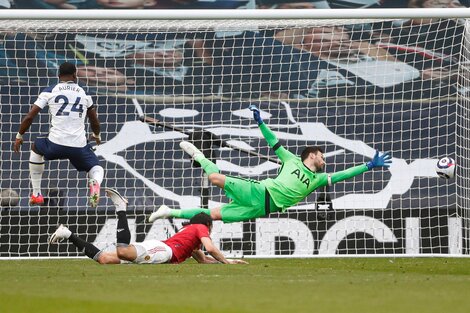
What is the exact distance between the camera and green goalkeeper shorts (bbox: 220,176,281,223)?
42.5 feet

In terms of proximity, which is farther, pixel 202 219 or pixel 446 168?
pixel 446 168

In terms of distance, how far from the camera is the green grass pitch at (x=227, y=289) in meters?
6.92

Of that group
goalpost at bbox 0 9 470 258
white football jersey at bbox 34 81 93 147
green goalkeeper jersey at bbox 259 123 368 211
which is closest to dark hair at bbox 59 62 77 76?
white football jersey at bbox 34 81 93 147

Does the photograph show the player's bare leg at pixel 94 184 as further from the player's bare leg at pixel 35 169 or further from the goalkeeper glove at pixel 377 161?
the goalkeeper glove at pixel 377 161

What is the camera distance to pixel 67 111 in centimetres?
1325

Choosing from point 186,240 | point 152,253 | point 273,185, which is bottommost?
point 152,253

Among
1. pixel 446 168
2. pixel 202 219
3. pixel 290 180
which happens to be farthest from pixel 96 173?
pixel 446 168

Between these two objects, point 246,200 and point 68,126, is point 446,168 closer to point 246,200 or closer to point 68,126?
point 246,200

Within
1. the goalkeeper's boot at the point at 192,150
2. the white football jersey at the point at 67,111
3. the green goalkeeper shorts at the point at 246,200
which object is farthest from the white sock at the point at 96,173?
the green goalkeeper shorts at the point at 246,200

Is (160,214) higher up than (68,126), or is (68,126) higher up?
(68,126)

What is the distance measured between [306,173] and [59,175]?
554 cm

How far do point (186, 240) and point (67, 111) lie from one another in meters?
2.43

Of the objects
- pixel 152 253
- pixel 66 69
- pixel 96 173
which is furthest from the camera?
pixel 96 173

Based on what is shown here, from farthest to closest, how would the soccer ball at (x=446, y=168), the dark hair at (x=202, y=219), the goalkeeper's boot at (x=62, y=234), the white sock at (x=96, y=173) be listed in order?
the white sock at (x=96, y=173)
the soccer ball at (x=446, y=168)
the goalkeeper's boot at (x=62, y=234)
the dark hair at (x=202, y=219)
